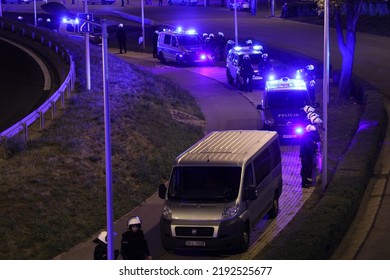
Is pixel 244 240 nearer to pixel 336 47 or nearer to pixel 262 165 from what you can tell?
pixel 262 165

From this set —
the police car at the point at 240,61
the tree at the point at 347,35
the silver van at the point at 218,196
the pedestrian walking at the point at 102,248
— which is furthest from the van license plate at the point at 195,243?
the police car at the point at 240,61

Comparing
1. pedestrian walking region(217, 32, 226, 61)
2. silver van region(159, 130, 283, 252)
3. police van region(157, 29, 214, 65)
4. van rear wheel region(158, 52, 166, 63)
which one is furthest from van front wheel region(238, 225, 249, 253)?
pedestrian walking region(217, 32, 226, 61)

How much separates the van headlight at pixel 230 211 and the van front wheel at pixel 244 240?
0.39 metres

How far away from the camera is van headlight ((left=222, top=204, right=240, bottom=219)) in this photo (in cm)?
1549

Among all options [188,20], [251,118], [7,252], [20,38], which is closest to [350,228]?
[7,252]

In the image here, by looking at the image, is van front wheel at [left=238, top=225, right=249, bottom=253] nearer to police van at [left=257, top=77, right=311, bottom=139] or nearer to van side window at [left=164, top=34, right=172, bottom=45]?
police van at [left=257, top=77, right=311, bottom=139]

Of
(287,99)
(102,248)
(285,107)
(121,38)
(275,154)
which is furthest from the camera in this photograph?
(121,38)

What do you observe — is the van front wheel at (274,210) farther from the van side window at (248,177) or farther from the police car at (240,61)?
the police car at (240,61)

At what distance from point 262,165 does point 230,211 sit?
2242 mm

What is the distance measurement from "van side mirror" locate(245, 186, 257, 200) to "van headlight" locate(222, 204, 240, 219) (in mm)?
439

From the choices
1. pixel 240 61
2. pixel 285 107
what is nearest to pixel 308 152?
pixel 285 107

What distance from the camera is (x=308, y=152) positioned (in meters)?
20.3

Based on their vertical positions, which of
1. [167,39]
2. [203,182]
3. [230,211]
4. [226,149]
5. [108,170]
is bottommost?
[230,211]

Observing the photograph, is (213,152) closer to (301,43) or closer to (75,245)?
(75,245)
